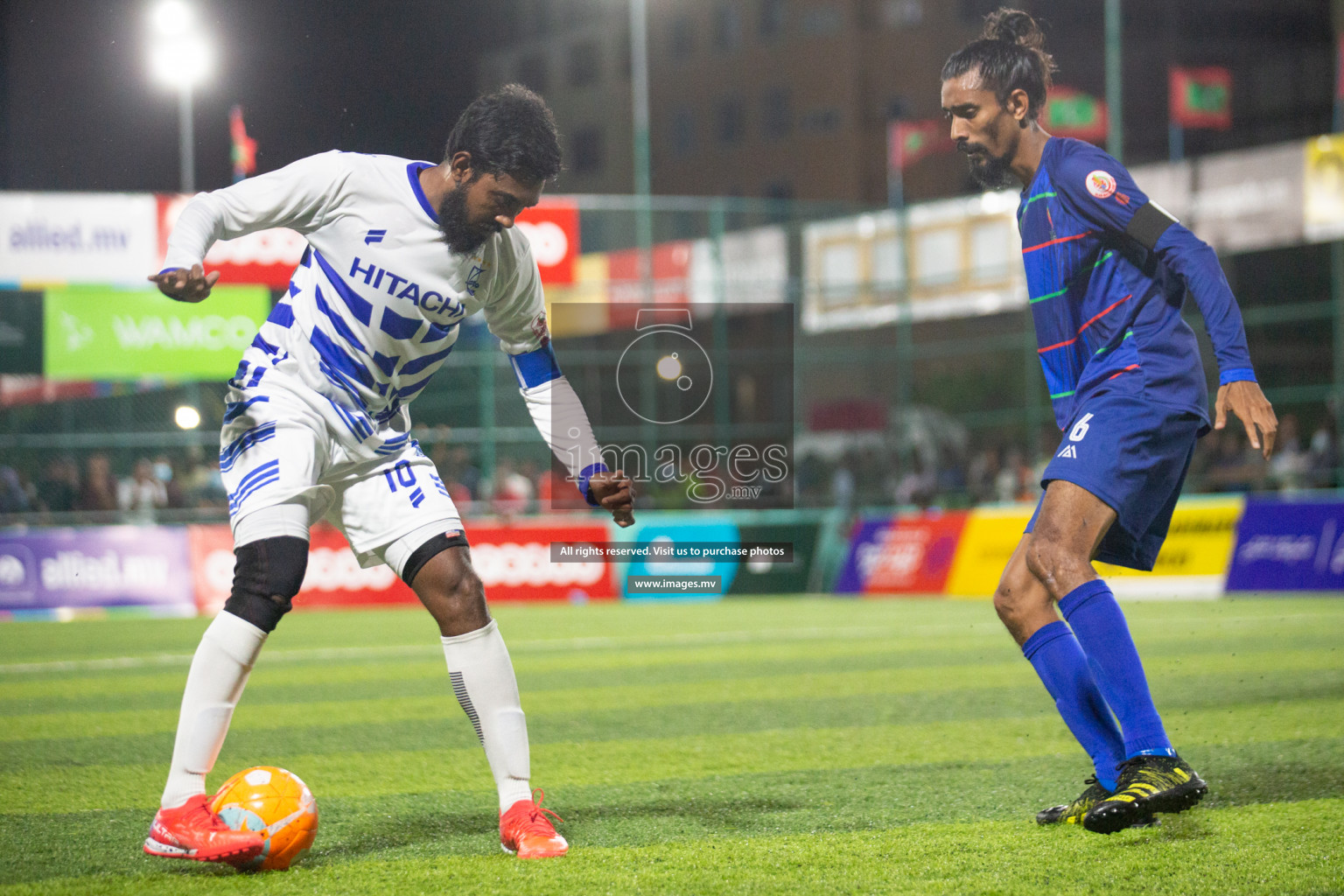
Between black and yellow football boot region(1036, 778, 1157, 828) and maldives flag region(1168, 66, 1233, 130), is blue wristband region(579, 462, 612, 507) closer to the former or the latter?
black and yellow football boot region(1036, 778, 1157, 828)

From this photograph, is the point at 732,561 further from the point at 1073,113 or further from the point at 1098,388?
the point at 1098,388

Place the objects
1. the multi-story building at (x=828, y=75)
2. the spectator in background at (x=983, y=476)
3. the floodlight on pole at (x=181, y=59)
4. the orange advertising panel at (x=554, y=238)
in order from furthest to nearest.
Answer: the multi-story building at (x=828, y=75), the spectator in background at (x=983, y=476), the orange advertising panel at (x=554, y=238), the floodlight on pole at (x=181, y=59)

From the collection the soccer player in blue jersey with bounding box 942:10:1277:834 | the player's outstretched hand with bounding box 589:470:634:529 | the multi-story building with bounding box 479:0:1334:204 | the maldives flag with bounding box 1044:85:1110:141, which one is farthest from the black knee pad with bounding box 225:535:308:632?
the multi-story building with bounding box 479:0:1334:204

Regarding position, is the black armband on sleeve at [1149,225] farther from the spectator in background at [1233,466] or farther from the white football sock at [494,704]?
the spectator in background at [1233,466]

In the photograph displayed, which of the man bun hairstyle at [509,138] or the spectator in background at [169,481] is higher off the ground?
the man bun hairstyle at [509,138]

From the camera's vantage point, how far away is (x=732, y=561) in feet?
57.9

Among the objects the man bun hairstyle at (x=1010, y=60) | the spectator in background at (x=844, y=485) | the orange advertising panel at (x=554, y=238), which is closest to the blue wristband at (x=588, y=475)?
the man bun hairstyle at (x=1010, y=60)

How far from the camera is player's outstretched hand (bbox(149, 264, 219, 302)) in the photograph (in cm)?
333

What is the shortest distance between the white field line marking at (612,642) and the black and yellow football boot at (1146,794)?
743cm

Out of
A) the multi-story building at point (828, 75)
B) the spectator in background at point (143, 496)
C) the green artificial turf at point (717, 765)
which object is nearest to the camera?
the green artificial turf at point (717, 765)

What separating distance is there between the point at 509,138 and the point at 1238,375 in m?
2.03

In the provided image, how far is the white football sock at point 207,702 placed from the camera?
3.47m

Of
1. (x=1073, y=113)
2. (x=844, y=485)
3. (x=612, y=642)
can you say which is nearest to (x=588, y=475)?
(x=612, y=642)

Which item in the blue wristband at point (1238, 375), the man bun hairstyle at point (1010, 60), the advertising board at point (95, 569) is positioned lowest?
the advertising board at point (95, 569)
